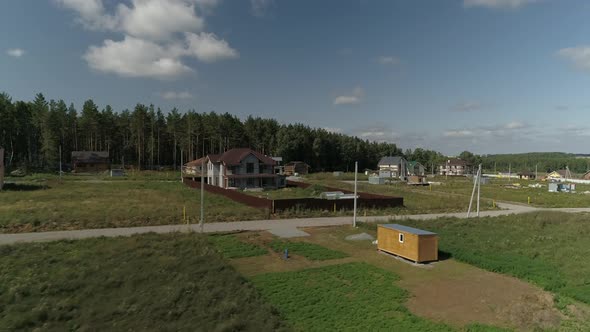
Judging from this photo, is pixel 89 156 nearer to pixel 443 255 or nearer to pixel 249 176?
pixel 249 176

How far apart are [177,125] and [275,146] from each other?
27470 mm

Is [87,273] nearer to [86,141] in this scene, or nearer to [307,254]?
[307,254]

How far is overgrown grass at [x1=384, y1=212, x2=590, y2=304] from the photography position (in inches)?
540

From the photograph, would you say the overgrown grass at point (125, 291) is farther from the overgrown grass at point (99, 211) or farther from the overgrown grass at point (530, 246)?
the overgrown grass at point (530, 246)

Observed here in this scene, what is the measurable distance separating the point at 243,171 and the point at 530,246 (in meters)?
40.6

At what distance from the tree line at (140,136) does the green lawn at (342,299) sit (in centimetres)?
8010

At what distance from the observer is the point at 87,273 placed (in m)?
13.5

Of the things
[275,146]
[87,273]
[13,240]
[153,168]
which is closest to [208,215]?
[13,240]

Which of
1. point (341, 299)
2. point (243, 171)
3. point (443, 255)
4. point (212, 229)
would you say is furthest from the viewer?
point (243, 171)

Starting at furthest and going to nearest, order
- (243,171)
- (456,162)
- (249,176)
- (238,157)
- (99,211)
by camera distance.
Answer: (456,162) < (238,157) < (243,171) < (249,176) < (99,211)

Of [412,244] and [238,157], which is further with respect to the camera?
[238,157]

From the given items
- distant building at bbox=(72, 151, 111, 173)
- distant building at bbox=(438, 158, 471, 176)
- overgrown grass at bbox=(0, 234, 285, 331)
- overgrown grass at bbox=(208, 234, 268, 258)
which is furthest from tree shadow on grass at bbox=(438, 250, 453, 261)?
distant building at bbox=(438, 158, 471, 176)

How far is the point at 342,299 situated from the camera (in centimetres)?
1132

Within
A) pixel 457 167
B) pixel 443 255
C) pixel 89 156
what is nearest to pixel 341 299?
pixel 443 255
